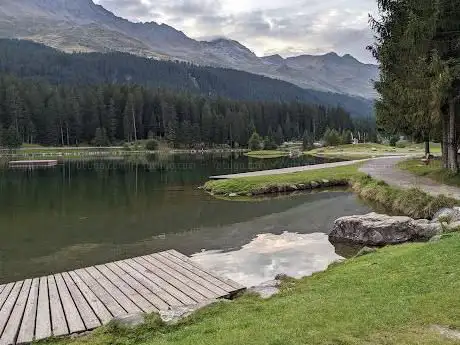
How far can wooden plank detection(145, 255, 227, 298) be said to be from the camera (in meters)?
15.5

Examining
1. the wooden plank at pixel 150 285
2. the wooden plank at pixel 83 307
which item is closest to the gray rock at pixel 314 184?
the wooden plank at pixel 150 285

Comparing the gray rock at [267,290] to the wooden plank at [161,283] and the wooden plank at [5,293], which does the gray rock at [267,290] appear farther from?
the wooden plank at [5,293]

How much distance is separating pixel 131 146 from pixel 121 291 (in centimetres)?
16971

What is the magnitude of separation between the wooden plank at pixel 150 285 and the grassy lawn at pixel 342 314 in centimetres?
204

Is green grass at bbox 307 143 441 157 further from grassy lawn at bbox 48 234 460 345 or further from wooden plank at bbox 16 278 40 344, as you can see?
wooden plank at bbox 16 278 40 344

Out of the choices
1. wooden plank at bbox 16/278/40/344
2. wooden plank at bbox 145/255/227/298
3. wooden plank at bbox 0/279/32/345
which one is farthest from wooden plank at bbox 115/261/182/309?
wooden plank at bbox 0/279/32/345

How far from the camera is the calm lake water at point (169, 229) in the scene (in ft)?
76.2

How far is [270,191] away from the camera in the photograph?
48.9 meters

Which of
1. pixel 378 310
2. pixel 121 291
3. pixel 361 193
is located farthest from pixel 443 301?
pixel 361 193

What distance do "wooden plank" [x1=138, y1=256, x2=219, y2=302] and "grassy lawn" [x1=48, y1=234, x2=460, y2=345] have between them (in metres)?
1.72

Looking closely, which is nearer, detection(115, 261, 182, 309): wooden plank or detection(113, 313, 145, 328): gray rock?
detection(113, 313, 145, 328): gray rock

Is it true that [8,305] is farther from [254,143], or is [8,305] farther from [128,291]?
[254,143]

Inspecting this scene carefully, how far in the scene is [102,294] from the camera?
615 inches

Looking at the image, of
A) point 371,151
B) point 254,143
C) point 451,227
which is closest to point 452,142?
point 451,227
